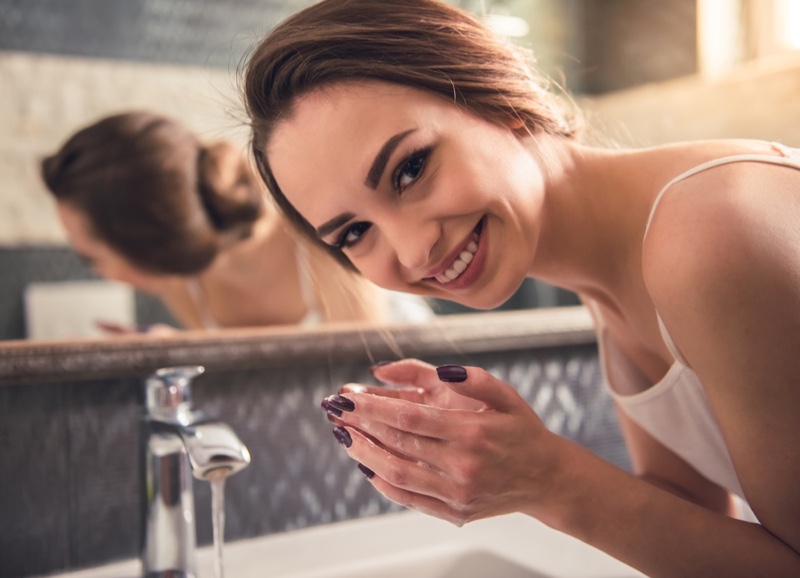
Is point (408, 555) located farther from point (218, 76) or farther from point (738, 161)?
point (218, 76)

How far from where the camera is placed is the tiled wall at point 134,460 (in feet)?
2.48

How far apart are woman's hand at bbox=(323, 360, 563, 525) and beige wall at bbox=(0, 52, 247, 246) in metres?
0.55

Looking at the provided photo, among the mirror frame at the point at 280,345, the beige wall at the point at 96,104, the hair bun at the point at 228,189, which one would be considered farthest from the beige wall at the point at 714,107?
the hair bun at the point at 228,189

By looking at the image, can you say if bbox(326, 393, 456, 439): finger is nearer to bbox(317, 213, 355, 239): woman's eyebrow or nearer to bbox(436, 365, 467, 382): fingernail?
bbox(436, 365, 467, 382): fingernail

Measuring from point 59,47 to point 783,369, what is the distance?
98 cm

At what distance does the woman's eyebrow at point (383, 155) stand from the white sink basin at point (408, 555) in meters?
0.45

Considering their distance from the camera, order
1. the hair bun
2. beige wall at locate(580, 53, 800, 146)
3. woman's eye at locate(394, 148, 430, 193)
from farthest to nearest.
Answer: beige wall at locate(580, 53, 800, 146) < the hair bun < woman's eye at locate(394, 148, 430, 193)

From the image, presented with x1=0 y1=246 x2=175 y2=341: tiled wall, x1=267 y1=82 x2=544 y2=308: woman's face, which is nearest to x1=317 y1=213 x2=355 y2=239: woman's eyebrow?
x1=267 y1=82 x2=544 y2=308: woman's face

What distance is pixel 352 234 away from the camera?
66 centimetres

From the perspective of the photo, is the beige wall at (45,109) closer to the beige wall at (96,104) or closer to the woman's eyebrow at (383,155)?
the beige wall at (96,104)

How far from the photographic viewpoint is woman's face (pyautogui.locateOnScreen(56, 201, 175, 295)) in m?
1.02

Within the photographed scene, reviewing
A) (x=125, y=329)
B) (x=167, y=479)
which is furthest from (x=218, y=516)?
(x=125, y=329)

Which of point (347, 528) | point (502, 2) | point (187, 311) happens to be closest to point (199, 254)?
point (187, 311)

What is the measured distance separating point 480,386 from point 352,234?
209mm
